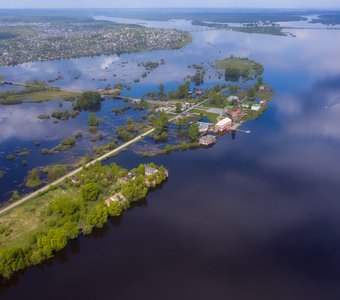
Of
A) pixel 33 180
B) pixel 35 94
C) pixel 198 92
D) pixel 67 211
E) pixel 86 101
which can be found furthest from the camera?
pixel 35 94

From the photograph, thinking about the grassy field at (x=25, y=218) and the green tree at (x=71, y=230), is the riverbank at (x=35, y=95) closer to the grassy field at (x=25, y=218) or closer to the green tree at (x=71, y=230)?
→ the grassy field at (x=25, y=218)

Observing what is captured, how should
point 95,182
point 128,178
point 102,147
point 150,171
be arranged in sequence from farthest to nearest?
1. point 102,147
2. point 150,171
3. point 128,178
4. point 95,182

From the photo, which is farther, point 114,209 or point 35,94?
point 35,94

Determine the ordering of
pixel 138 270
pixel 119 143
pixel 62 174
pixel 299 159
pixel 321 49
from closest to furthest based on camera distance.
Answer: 1. pixel 138 270
2. pixel 62 174
3. pixel 299 159
4. pixel 119 143
5. pixel 321 49

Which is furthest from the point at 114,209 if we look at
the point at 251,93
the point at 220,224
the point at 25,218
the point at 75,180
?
the point at 251,93

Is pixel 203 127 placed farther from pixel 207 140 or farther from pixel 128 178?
pixel 128 178

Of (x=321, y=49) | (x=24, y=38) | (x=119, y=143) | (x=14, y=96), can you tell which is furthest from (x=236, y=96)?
(x=24, y=38)

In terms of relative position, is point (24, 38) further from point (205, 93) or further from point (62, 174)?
point (62, 174)
